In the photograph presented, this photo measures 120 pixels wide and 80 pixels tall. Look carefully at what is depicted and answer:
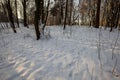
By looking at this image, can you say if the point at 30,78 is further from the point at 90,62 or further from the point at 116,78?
the point at 116,78

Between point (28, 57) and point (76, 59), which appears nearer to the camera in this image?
point (76, 59)

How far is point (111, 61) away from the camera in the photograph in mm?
3441

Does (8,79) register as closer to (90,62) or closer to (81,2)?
(90,62)

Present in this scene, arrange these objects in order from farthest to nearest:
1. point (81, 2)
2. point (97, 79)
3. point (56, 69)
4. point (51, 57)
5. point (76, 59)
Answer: point (81, 2)
point (51, 57)
point (76, 59)
point (56, 69)
point (97, 79)

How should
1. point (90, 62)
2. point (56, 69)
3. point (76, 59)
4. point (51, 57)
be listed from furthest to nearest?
point (51, 57) → point (76, 59) → point (90, 62) → point (56, 69)

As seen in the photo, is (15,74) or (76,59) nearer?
(15,74)

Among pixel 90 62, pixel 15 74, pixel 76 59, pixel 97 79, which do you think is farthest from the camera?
pixel 76 59

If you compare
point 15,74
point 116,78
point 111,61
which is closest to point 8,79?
point 15,74

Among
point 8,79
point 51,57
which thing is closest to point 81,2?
point 51,57

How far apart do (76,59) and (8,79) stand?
196 centimetres

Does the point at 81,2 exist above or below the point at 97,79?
above

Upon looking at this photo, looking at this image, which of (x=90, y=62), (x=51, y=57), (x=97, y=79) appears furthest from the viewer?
(x=51, y=57)

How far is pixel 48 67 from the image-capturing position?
3.25m

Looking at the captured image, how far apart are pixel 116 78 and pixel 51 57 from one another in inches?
80.5
